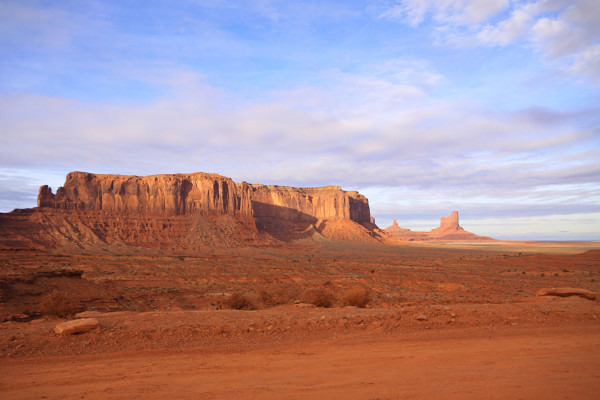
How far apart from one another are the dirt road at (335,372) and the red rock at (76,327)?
1.30 meters

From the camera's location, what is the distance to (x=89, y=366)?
266 inches

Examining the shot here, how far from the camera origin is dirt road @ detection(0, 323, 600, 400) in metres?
5.37

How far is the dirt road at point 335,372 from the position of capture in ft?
17.6

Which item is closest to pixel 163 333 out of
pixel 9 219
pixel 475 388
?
pixel 475 388

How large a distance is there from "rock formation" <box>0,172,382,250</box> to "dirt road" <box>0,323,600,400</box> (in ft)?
238

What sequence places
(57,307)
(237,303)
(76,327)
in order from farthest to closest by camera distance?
1. (237,303)
2. (57,307)
3. (76,327)

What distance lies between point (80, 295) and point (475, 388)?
51.3 ft

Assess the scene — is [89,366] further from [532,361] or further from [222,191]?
[222,191]

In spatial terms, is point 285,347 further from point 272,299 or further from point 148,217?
point 148,217

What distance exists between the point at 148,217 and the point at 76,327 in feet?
282

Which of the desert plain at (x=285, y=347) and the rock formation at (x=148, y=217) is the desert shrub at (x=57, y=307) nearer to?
the desert plain at (x=285, y=347)

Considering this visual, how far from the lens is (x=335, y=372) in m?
6.33

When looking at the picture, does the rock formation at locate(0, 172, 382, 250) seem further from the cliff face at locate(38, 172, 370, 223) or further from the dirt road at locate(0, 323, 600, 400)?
the dirt road at locate(0, 323, 600, 400)

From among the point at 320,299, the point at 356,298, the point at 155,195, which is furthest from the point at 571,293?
the point at 155,195
